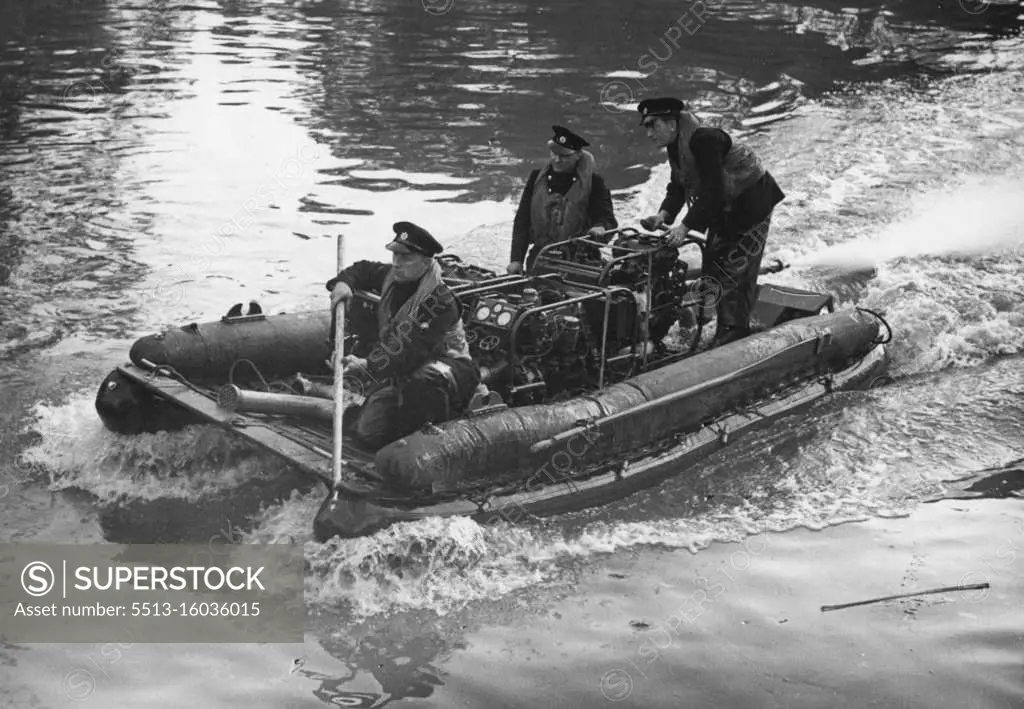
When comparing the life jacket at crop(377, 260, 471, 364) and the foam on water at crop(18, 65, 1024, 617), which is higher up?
the life jacket at crop(377, 260, 471, 364)

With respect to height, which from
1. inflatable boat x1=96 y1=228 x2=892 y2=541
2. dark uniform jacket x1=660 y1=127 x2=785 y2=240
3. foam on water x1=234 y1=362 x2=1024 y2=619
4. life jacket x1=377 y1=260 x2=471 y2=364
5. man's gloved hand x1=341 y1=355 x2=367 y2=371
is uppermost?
dark uniform jacket x1=660 y1=127 x2=785 y2=240

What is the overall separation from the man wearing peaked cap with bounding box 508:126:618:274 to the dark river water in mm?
2036

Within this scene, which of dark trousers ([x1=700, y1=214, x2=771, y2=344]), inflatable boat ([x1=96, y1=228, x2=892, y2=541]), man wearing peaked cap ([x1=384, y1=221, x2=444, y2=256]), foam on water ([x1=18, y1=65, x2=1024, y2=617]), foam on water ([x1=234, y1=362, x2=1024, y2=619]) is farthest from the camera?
dark trousers ([x1=700, y1=214, x2=771, y2=344])

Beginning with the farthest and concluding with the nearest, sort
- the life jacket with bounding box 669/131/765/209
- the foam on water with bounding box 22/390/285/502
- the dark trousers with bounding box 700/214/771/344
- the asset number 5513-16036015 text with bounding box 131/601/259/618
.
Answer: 1. the dark trousers with bounding box 700/214/771/344
2. the life jacket with bounding box 669/131/765/209
3. the foam on water with bounding box 22/390/285/502
4. the asset number 5513-16036015 text with bounding box 131/601/259/618

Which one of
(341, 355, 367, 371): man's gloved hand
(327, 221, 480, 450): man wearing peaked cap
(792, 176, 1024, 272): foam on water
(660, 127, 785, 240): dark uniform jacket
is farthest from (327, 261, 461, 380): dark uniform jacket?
(792, 176, 1024, 272): foam on water

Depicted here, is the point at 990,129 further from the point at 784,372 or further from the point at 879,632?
the point at 879,632

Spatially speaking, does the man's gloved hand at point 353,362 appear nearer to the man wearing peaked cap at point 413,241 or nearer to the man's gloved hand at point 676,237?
the man wearing peaked cap at point 413,241

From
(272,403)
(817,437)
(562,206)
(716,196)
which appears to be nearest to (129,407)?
(272,403)

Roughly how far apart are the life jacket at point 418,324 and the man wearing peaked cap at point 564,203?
5.91ft

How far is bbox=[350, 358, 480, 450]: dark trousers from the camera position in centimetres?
679

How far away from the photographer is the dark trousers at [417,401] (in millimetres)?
6793

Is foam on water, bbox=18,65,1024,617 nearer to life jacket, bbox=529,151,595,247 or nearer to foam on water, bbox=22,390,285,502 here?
foam on water, bbox=22,390,285,502

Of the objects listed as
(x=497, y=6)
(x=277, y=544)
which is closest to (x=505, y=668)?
(x=277, y=544)

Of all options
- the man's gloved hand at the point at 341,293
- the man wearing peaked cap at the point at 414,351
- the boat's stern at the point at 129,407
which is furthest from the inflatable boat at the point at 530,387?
the man's gloved hand at the point at 341,293
